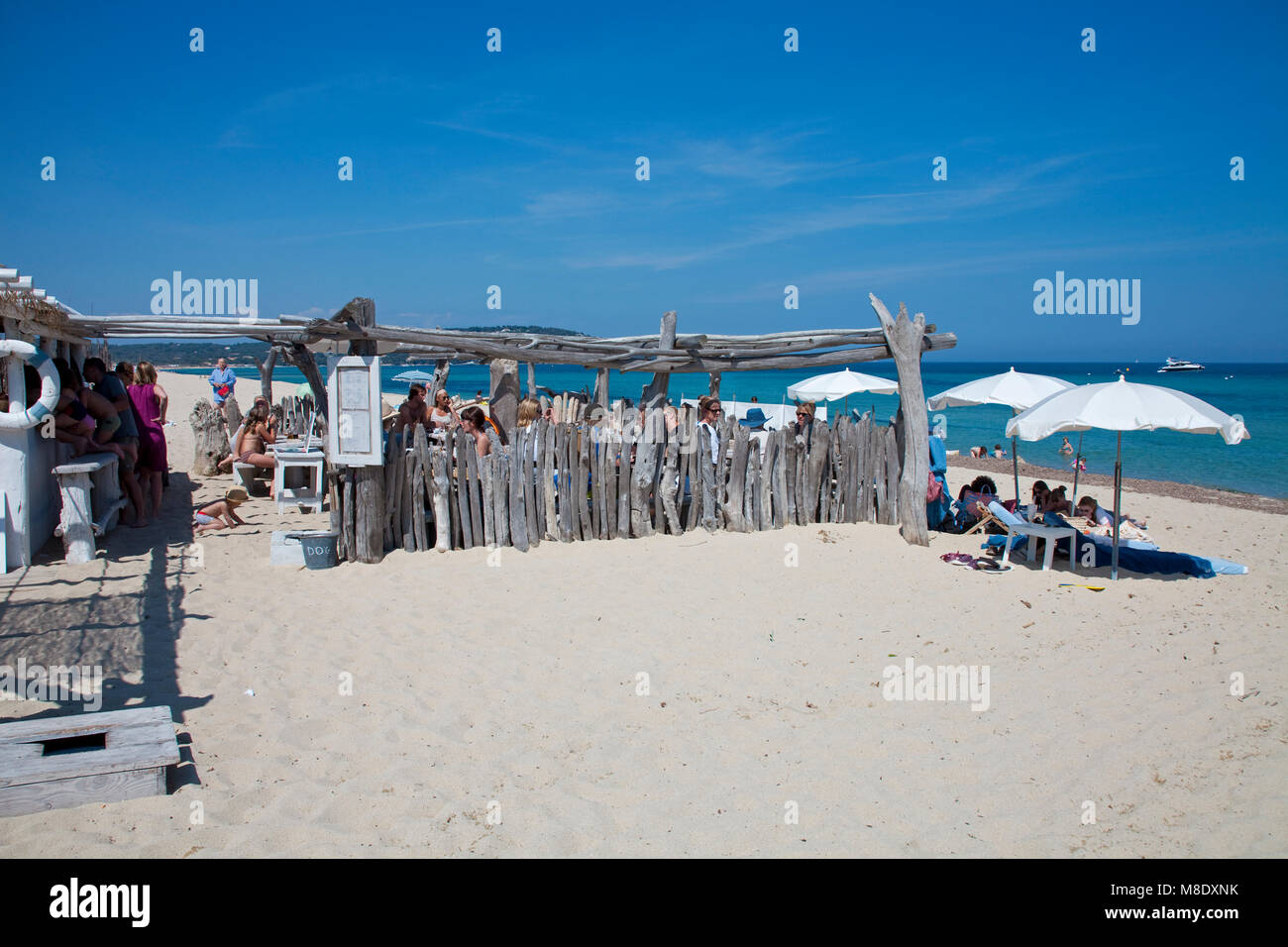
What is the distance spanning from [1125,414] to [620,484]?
15.9ft

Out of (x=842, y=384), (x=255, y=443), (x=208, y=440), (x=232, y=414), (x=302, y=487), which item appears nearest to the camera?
(x=302, y=487)

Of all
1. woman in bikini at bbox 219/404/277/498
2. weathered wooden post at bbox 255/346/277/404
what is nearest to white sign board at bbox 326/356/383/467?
woman in bikini at bbox 219/404/277/498

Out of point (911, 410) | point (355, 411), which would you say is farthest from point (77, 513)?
point (911, 410)

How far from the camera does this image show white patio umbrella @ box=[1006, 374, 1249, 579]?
644cm

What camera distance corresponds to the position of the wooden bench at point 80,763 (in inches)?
124

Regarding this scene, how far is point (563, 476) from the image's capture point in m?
8.17

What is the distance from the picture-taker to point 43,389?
6.43m

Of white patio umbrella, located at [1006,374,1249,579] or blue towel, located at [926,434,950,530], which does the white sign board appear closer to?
white patio umbrella, located at [1006,374,1249,579]

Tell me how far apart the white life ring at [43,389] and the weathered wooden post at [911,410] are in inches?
323

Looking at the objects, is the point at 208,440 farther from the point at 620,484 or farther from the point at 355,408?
the point at 620,484

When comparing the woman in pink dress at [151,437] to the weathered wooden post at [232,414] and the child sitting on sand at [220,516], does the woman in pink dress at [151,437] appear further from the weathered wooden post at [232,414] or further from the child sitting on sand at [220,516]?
the weathered wooden post at [232,414]

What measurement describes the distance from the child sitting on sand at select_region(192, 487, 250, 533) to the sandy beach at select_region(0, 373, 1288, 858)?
0.88m
